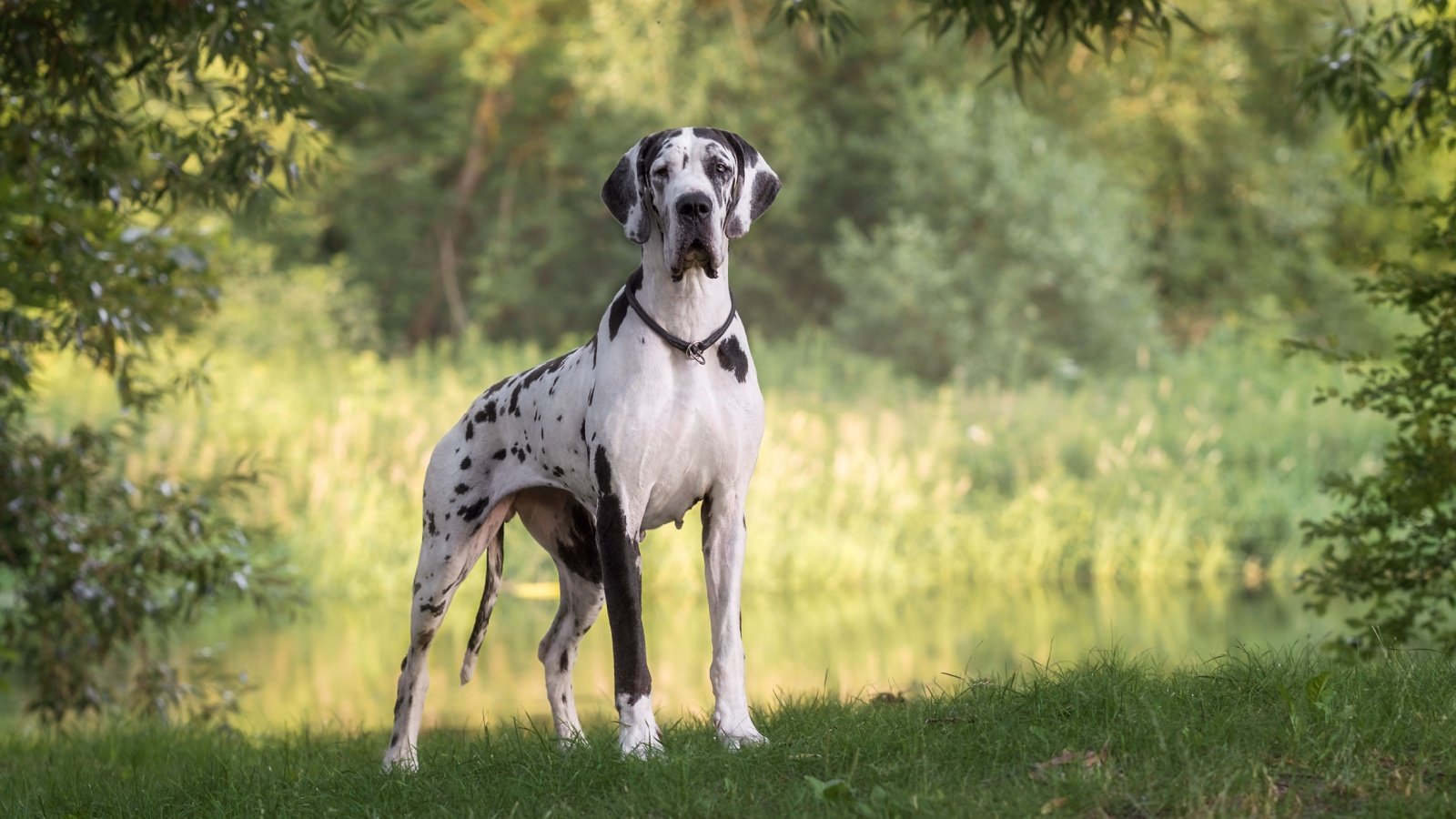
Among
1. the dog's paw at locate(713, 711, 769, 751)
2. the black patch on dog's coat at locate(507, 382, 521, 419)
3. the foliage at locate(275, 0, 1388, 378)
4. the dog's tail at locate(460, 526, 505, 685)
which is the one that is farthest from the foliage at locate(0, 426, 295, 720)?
the foliage at locate(275, 0, 1388, 378)

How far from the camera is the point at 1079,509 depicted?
1672 cm

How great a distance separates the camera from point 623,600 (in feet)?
16.4

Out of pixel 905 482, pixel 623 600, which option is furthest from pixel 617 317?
pixel 905 482

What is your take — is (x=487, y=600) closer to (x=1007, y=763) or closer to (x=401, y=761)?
(x=401, y=761)

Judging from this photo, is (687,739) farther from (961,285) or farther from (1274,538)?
(961,285)

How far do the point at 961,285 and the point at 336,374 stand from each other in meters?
9.55

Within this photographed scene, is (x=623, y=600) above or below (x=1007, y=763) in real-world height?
above

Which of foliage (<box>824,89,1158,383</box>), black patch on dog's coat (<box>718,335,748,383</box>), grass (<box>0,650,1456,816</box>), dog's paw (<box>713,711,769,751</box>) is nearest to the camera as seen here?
grass (<box>0,650,1456,816</box>)

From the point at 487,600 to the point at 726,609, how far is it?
50.3 inches

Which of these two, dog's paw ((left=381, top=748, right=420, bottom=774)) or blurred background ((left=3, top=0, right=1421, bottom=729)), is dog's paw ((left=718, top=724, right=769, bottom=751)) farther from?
blurred background ((left=3, top=0, right=1421, bottom=729))

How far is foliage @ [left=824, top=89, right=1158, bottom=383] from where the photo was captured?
24188 millimetres

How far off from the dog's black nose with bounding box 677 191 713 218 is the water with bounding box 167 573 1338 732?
18.4 feet

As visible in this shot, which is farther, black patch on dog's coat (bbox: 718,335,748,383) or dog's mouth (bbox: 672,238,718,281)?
black patch on dog's coat (bbox: 718,335,748,383)

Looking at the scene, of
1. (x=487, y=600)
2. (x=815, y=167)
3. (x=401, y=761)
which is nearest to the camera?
(x=401, y=761)
